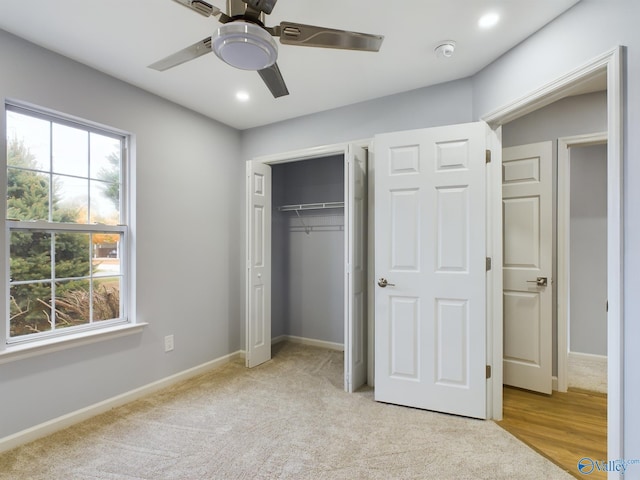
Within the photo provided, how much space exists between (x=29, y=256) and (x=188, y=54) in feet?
5.77

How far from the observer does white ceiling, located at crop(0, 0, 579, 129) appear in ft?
5.93

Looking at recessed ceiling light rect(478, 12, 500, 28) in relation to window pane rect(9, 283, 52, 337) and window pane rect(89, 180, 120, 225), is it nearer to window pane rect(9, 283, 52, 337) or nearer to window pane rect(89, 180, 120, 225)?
window pane rect(89, 180, 120, 225)

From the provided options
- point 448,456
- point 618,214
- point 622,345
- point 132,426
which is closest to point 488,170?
point 618,214

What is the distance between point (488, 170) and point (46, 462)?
331 cm

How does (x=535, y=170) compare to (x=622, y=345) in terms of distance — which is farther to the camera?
(x=535, y=170)

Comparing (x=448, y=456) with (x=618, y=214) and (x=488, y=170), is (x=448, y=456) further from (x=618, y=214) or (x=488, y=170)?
(x=488, y=170)

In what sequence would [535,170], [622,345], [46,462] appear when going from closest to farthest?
[622,345]
[46,462]
[535,170]

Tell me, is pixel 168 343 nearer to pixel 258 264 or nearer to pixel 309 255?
pixel 258 264

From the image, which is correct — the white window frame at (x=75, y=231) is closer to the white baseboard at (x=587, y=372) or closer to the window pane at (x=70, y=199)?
the window pane at (x=70, y=199)

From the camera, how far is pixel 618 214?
1.43 m

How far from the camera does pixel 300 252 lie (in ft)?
14.2

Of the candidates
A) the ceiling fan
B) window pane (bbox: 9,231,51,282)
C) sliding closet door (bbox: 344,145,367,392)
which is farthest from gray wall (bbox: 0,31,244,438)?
sliding closet door (bbox: 344,145,367,392)

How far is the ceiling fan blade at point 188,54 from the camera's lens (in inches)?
57.0

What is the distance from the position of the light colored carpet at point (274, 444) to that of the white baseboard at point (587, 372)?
128 cm
